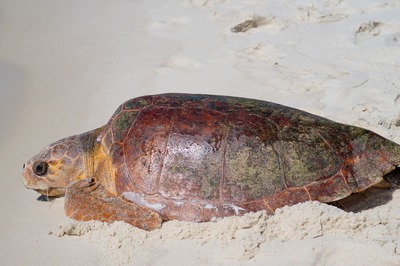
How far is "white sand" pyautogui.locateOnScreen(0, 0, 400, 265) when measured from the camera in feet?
8.20

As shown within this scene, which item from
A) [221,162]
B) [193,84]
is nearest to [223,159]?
[221,162]

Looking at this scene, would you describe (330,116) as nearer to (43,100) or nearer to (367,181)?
(367,181)

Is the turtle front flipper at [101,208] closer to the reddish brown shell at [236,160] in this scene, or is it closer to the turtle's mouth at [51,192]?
the reddish brown shell at [236,160]

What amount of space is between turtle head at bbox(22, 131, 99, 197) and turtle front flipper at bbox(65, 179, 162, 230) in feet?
0.55

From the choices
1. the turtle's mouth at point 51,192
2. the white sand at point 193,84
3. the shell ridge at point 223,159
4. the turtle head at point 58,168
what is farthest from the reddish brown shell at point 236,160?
the turtle's mouth at point 51,192

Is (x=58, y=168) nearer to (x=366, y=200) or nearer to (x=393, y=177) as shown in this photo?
(x=366, y=200)

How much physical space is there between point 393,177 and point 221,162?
935 mm

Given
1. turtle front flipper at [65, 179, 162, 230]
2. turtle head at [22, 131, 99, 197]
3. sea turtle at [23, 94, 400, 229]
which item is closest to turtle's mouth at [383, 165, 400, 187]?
Result: sea turtle at [23, 94, 400, 229]

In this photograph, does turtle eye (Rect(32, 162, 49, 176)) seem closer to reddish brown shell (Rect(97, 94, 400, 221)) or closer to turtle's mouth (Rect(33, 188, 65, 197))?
turtle's mouth (Rect(33, 188, 65, 197))

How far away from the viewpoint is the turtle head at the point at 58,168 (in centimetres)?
325

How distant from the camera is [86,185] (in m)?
3.09

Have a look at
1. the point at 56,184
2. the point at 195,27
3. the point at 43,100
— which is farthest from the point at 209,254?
the point at 195,27

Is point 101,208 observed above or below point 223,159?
below

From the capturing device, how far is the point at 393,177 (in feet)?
9.34
